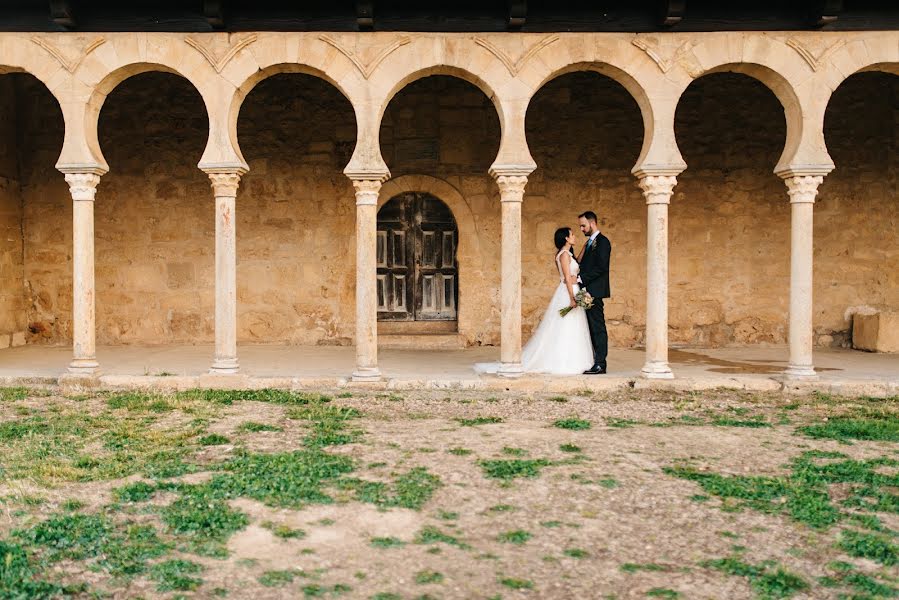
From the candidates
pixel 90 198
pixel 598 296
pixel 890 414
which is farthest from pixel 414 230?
pixel 890 414

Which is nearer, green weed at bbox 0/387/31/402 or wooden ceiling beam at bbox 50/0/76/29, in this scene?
green weed at bbox 0/387/31/402

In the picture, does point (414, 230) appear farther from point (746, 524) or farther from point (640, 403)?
point (746, 524)

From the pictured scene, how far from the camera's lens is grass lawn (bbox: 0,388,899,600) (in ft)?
11.0

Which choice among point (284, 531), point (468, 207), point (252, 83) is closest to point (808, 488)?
point (284, 531)

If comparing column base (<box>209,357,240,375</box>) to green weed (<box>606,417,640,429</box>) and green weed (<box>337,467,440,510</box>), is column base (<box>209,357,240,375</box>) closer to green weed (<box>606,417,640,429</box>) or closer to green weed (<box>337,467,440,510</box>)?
green weed (<box>337,467,440,510</box>)

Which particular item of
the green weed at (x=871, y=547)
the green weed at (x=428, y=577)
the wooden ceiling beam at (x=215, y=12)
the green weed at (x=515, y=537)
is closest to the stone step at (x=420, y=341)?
the wooden ceiling beam at (x=215, y=12)

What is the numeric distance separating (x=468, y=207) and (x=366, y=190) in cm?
328

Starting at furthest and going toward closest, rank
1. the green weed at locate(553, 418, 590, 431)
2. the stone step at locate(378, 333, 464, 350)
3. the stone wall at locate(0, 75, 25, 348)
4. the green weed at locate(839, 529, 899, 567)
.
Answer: the stone step at locate(378, 333, 464, 350) < the stone wall at locate(0, 75, 25, 348) < the green weed at locate(553, 418, 590, 431) < the green weed at locate(839, 529, 899, 567)

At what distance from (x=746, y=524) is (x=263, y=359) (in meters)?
6.88

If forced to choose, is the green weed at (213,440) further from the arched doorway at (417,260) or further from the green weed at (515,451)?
the arched doorway at (417,260)

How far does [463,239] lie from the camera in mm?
11031

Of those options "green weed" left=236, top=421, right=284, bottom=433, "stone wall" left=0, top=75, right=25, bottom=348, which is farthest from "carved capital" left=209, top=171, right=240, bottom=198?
"stone wall" left=0, top=75, right=25, bottom=348

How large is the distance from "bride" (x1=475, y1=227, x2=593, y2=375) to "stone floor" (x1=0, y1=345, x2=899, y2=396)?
34 cm

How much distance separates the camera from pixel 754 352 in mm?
10641
